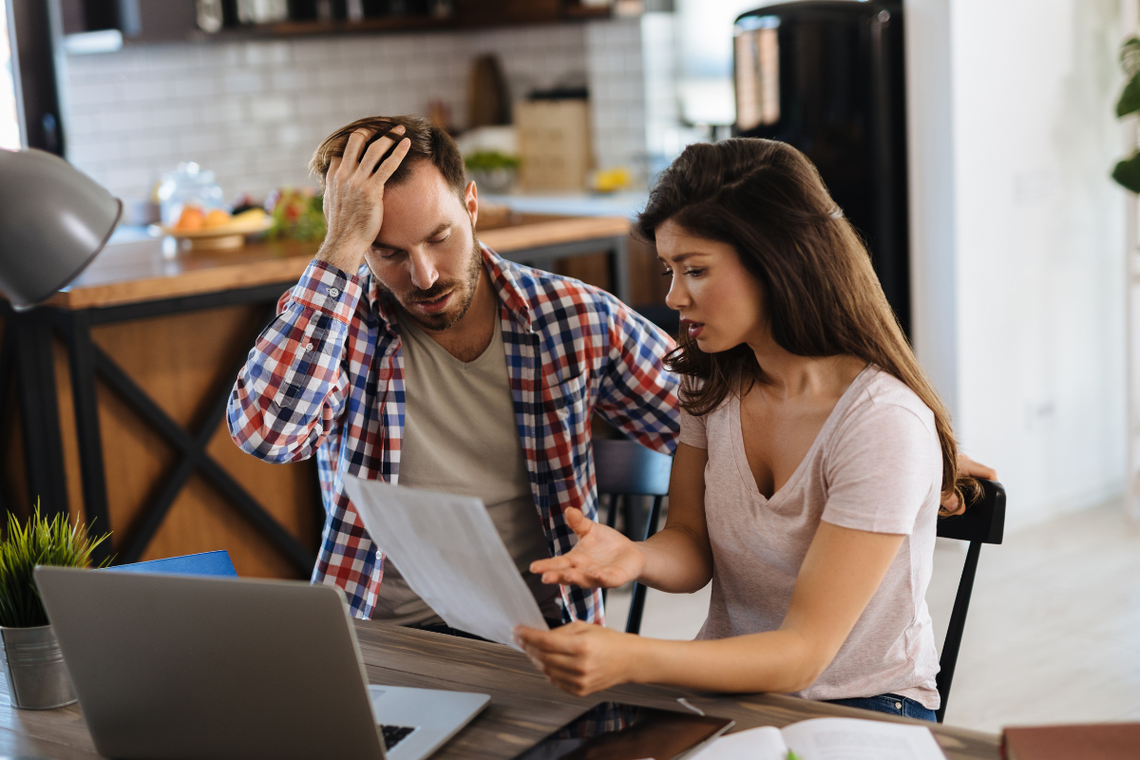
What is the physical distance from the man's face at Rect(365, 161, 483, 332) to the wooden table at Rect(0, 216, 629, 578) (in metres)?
1.24

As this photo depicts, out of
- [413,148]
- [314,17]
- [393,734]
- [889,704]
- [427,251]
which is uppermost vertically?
[314,17]

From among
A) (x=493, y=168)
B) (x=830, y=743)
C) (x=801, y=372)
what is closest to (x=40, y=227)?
(x=801, y=372)

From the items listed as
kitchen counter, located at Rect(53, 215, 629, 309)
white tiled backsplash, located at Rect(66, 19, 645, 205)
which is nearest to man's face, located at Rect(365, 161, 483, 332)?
kitchen counter, located at Rect(53, 215, 629, 309)

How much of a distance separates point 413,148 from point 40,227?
54 cm

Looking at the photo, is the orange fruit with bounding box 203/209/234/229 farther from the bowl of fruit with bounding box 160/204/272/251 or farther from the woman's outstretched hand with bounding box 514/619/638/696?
the woman's outstretched hand with bounding box 514/619/638/696

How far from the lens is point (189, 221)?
11.4ft

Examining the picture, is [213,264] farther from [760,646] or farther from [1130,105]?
[1130,105]

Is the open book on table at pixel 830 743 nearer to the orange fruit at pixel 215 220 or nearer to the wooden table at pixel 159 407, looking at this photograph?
the wooden table at pixel 159 407

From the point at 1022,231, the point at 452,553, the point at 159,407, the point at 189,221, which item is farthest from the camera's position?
the point at 1022,231

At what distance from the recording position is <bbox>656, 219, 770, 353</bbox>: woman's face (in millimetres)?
1372

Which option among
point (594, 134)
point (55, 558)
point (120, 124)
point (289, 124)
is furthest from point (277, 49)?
point (55, 558)

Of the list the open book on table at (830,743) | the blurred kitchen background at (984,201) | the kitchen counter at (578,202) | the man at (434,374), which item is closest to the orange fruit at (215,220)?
the blurred kitchen background at (984,201)

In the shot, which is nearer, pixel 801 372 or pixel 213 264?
pixel 801 372

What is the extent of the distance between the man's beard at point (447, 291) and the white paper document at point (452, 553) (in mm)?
607
